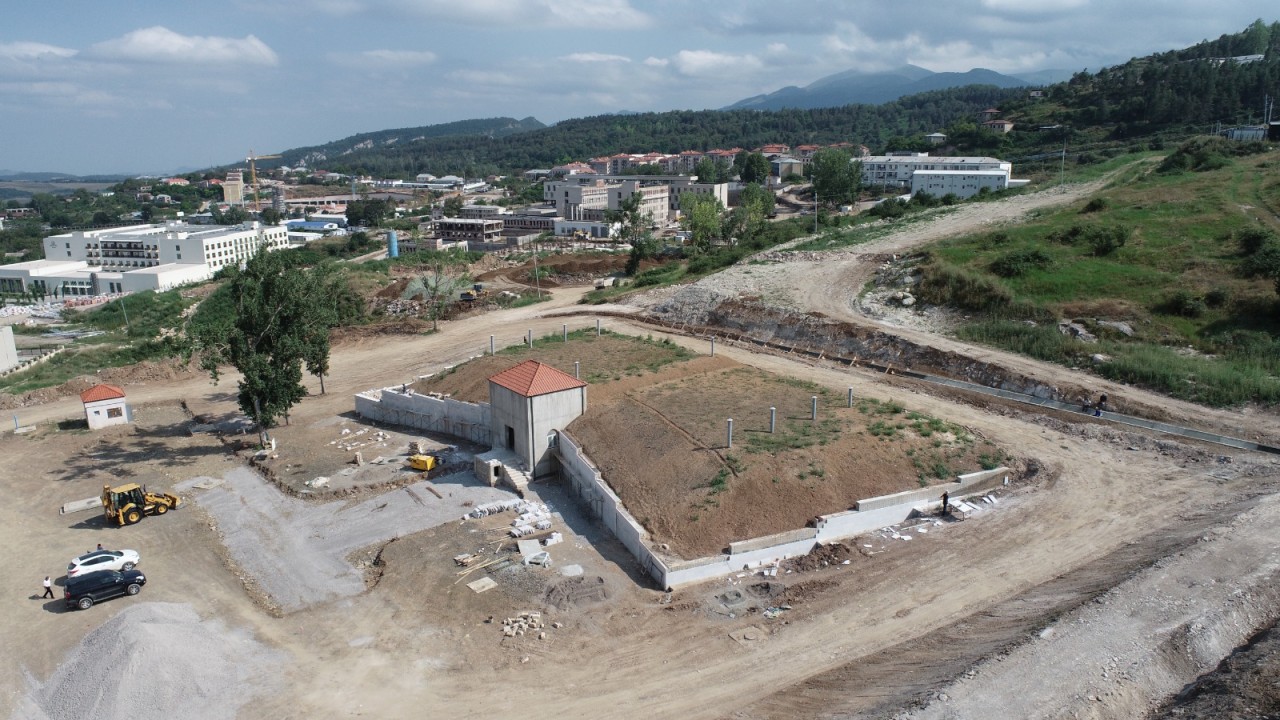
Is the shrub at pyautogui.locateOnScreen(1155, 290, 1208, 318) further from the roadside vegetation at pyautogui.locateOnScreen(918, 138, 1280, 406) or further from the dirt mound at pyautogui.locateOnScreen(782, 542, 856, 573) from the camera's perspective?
the dirt mound at pyautogui.locateOnScreen(782, 542, 856, 573)

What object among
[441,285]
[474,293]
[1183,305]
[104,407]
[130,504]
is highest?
[1183,305]

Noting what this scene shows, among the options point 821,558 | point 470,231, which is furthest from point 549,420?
point 470,231

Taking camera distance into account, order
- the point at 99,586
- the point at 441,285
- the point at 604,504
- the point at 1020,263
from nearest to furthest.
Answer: the point at 99,586, the point at 604,504, the point at 1020,263, the point at 441,285

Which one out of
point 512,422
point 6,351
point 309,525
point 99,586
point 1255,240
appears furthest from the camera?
point 6,351

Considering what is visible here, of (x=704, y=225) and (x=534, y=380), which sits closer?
(x=534, y=380)

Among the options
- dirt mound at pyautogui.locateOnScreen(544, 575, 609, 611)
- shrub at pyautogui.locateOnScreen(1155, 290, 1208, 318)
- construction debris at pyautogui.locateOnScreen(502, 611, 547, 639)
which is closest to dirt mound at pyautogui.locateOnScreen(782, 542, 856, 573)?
dirt mound at pyautogui.locateOnScreen(544, 575, 609, 611)

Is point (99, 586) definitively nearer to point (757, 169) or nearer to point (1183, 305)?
point (1183, 305)

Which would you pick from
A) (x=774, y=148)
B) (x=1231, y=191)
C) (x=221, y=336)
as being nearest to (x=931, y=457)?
(x=221, y=336)
